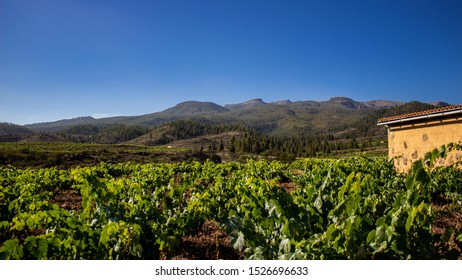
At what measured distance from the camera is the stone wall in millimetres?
10438

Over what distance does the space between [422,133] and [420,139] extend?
0.26m

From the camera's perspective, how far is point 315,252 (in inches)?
108

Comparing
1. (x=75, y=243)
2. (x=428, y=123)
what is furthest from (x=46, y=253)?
(x=428, y=123)

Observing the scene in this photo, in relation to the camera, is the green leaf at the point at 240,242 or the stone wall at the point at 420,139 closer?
the green leaf at the point at 240,242

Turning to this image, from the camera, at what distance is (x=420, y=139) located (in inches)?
469

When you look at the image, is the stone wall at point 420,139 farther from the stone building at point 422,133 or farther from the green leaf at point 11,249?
the green leaf at point 11,249

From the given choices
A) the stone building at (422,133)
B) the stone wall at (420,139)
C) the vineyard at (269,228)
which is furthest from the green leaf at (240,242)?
the stone building at (422,133)

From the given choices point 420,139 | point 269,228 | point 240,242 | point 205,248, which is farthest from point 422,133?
point 240,242

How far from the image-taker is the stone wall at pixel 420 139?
34.2ft

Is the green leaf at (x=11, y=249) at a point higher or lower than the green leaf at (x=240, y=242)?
higher

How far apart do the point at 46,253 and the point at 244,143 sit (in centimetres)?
9311

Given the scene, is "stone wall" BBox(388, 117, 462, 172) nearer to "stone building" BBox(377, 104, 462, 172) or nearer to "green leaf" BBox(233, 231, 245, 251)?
"stone building" BBox(377, 104, 462, 172)

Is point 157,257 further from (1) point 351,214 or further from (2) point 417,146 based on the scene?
(2) point 417,146

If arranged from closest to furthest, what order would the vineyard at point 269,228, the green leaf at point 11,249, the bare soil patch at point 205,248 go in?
the vineyard at point 269,228, the green leaf at point 11,249, the bare soil patch at point 205,248
